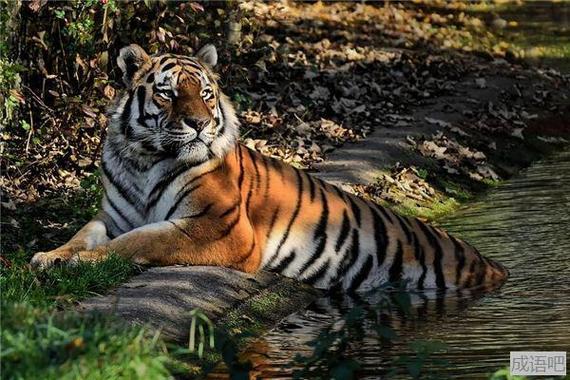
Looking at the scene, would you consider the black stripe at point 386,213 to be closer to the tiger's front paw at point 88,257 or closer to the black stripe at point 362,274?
the black stripe at point 362,274

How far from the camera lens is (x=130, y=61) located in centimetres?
852

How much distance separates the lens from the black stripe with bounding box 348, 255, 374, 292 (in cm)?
890

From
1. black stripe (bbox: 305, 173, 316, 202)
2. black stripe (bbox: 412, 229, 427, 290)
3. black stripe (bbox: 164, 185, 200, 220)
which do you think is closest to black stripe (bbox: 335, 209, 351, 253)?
black stripe (bbox: 305, 173, 316, 202)

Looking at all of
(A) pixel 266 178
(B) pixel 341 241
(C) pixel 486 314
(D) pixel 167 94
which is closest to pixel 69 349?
(C) pixel 486 314

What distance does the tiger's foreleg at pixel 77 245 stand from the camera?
768cm

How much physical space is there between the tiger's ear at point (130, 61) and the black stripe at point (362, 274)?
1.85 metres

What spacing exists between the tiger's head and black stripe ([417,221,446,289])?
1.55 m

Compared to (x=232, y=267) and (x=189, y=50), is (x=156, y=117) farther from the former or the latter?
(x=189, y=50)

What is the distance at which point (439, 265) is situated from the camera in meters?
9.12

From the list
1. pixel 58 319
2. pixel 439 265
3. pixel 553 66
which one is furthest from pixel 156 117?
pixel 553 66

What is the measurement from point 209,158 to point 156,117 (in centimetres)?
39

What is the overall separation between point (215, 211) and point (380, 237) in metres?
1.36

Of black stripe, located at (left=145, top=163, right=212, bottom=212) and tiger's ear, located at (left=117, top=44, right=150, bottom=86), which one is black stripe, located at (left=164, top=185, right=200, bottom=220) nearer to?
black stripe, located at (left=145, top=163, right=212, bottom=212)

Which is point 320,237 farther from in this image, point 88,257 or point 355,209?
point 88,257
